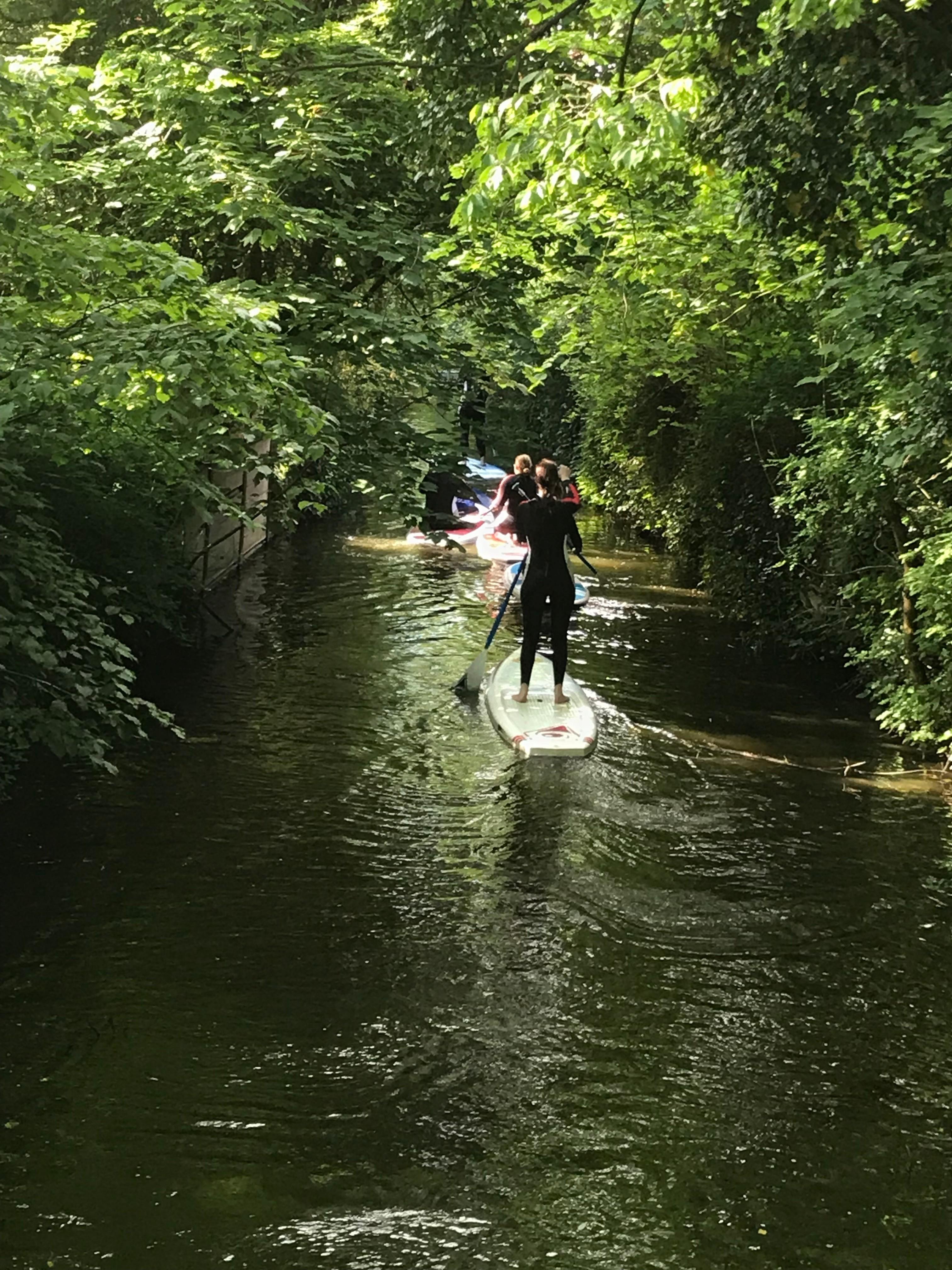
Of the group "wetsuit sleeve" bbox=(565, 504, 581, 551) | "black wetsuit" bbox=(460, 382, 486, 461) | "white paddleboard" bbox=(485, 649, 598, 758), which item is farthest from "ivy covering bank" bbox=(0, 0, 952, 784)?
"white paddleboard" bbox=(485, 649, 598, 758)

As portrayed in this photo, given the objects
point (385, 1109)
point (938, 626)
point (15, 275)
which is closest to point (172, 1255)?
point (385, 1109)

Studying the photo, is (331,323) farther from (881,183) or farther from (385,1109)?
(385,1109)

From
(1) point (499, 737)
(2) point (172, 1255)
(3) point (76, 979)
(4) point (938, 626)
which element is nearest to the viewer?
(2) point (172, 1255)

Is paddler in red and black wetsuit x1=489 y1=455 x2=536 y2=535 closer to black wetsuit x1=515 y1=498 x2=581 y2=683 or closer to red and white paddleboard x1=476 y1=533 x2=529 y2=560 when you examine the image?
black wetsuit x1=515 y1=498 x2=581 y2=683

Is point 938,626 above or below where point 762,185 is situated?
below

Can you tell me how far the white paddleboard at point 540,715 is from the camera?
9422 millimetres

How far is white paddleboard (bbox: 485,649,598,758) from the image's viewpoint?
9.42 meters

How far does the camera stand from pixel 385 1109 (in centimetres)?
475

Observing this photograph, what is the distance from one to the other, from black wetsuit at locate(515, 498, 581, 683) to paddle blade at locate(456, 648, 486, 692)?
4.91 ft

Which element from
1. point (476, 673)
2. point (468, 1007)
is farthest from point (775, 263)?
point (468, 1007)

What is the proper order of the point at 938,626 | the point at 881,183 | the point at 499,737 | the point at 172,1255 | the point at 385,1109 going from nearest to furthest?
the point at 172,1255, the point at 385,1109, the point at 881,183, the point at 938,626, the point at 499,737

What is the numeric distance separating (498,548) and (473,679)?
8247 millimetres

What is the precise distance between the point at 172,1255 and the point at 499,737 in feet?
20.9

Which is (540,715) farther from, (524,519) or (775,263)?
(775,263)
